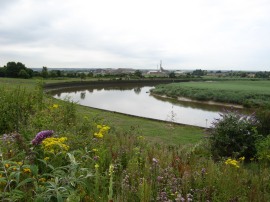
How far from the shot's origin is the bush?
7.03m

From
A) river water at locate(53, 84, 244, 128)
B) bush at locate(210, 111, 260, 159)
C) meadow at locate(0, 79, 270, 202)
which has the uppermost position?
meadow at locate(0, 79, 270, 202)

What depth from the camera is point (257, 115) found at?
7508 millimetres

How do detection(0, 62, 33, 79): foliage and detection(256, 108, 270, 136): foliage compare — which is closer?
detection(256, 108, 270, 136): foliage

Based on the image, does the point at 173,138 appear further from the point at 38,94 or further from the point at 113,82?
the point at 113,82

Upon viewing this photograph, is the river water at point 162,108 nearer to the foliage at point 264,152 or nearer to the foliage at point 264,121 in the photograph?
the foliage at point 264,121

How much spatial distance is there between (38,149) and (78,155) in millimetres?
811

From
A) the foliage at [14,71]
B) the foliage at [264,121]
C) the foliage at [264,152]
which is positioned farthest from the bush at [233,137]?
the foliage at [14,71]

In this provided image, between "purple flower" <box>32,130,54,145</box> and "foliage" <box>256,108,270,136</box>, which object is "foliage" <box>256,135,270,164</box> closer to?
"foliage" <box>256,108,270,136</box>

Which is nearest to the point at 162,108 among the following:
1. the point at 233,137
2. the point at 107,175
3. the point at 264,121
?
the point at 264,121

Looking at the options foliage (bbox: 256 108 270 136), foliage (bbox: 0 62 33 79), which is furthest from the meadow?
foliage (bbox: 0 62 33 79)

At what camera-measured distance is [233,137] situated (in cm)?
711

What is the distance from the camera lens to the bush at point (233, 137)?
7031 mm

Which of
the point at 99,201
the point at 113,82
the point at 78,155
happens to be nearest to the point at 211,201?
the point at 99,201

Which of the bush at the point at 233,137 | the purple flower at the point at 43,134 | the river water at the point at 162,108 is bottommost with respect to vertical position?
the river water at the point at 162,108
